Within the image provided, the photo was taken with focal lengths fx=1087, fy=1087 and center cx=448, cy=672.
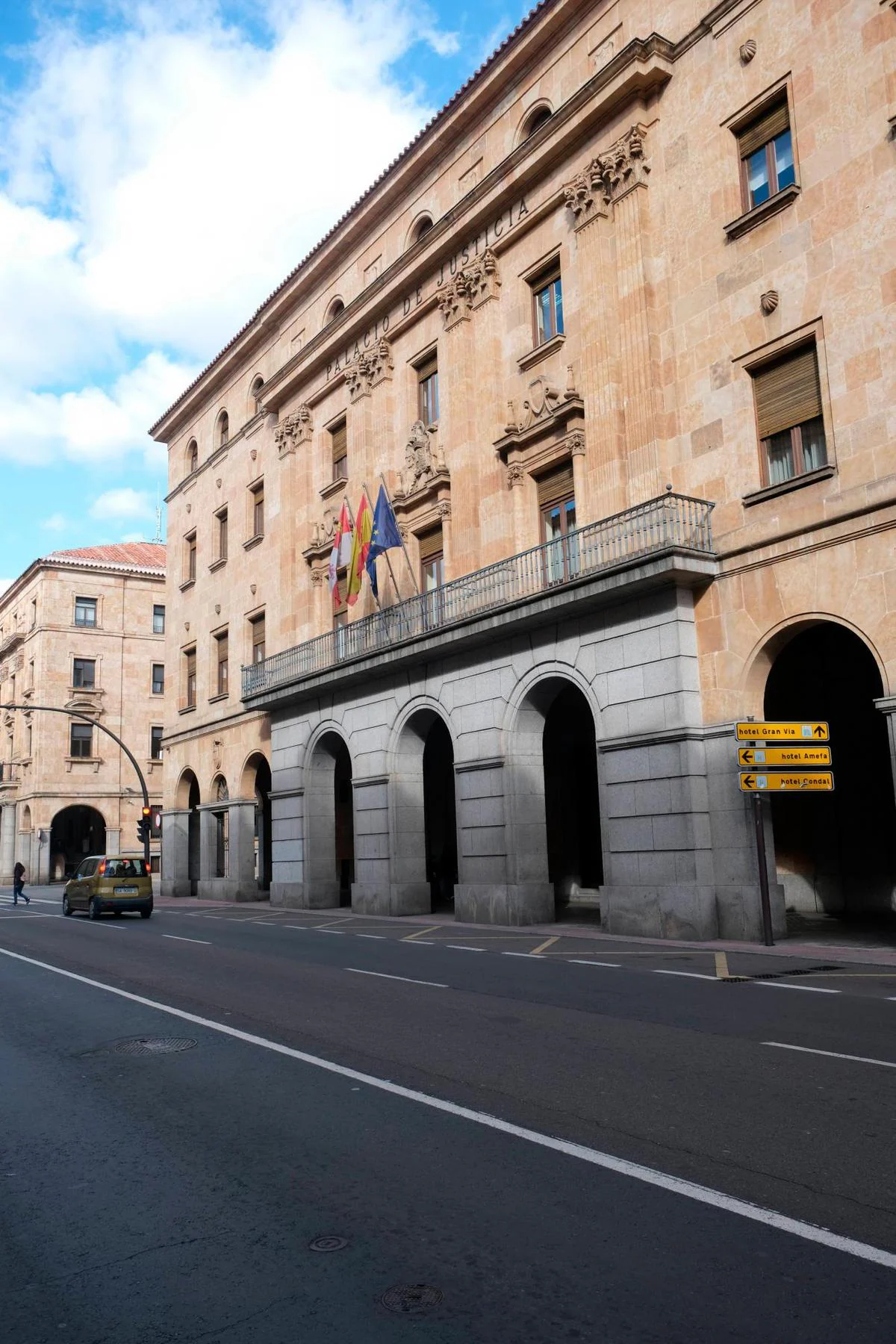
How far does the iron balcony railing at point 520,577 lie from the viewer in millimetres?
19047

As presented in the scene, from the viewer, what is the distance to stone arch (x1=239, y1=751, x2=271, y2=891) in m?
36.1

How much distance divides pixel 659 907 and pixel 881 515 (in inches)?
291

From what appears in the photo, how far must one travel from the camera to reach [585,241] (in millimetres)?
22328

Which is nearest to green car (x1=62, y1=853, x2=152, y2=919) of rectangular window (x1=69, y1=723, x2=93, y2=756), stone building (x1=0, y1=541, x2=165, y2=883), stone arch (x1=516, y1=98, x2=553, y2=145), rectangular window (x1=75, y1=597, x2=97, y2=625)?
stone arch (x1=516, y1=98, x2=553, y2=145)

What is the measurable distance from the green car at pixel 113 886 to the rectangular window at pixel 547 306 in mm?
16205

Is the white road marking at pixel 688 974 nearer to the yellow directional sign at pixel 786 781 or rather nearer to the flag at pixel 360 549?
the yellow directional sign at pixel 786 781

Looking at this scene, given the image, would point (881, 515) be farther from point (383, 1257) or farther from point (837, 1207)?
point (383, 1257)

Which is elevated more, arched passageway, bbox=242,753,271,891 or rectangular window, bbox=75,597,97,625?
rectangular window, bbox=75,597,97,625

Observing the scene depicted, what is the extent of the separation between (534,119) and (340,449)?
1090 cm

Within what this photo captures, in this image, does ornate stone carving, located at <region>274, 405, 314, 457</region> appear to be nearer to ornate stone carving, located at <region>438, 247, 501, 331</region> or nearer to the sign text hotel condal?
the sign text hotel condal

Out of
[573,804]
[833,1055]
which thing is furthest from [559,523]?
[833,1055]

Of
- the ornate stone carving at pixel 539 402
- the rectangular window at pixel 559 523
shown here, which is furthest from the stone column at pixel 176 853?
the ornate stone carving at pixel 539 402

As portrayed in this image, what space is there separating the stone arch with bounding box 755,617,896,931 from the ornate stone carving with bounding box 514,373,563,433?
22.7ft

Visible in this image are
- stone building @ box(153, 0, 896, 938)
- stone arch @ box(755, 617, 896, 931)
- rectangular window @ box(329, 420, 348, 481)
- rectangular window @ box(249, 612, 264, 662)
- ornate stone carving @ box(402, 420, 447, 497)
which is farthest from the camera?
rectangular window @ box(249, 612, 264, 662)
